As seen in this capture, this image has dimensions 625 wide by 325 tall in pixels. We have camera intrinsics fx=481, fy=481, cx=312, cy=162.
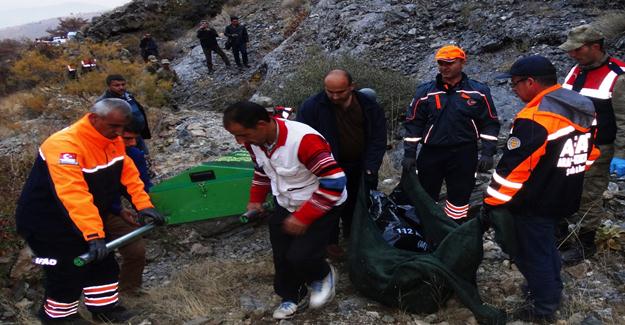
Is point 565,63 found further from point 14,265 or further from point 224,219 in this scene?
point 14,265

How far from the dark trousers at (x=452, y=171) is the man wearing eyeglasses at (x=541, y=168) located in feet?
3.14

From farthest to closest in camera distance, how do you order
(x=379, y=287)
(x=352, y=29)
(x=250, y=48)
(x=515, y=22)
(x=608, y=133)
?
(x=250, y=48) < (x=352, y=29) < (x=515, y=22) < (x=608, y=133) < (x=379, y=287)

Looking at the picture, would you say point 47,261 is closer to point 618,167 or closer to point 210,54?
point 618,167

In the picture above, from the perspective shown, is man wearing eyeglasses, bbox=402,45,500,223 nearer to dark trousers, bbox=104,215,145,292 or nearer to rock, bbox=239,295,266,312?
rock, bbox=239,295,266,312

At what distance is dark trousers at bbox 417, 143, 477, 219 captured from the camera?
3.41m

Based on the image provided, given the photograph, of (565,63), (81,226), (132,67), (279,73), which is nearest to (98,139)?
(81,226)

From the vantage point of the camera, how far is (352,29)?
9516 millimetres

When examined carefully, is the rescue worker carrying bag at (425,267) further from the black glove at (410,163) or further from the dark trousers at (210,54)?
the dark trousers at (210,54)

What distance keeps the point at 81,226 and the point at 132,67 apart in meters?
11.2

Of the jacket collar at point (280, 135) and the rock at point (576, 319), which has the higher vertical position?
the jacket collar at point (280, 135)

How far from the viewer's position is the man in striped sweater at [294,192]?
7.78 ft

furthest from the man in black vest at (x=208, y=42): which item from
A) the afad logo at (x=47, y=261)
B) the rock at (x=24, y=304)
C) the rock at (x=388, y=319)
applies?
the rock at (x=388, y=319)

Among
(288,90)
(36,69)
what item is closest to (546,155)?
(288,90)

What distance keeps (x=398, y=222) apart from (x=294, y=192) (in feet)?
3.18
